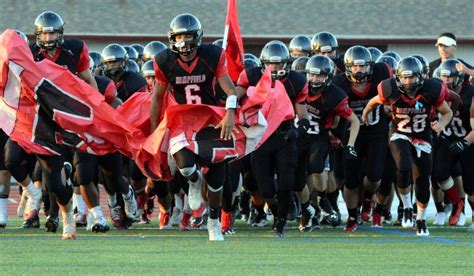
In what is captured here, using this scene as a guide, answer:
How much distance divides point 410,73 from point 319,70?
114 centimetres

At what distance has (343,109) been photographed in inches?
583

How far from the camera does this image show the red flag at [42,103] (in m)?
Result: 12.6

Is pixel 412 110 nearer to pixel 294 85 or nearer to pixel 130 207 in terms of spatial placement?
pixel 294 85

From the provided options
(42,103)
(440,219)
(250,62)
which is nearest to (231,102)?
(42,103)

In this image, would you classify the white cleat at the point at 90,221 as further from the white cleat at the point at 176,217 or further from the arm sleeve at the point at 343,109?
the arm sleeve at the point at 343,109

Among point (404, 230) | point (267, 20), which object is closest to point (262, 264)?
point (404, 230)

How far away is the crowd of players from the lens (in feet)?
41.5

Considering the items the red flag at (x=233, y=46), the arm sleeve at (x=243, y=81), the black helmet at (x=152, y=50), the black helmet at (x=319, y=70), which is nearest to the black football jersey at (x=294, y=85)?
the arm sleeve at (x=243, y=81)

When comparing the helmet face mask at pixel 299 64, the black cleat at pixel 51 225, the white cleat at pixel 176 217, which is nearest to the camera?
the black cleat at pixel 51 225

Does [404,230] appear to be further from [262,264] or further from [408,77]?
[262,264]

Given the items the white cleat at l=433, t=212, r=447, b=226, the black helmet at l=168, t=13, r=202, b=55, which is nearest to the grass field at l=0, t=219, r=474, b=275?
the black helmet at l=168, t=13, r=202, b=55

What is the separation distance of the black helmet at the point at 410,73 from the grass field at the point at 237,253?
149 cm

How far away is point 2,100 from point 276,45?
9.85ft

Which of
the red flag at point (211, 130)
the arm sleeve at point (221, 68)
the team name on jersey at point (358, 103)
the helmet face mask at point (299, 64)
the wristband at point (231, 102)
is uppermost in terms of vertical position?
the helmet face mask at point (299, 64)
